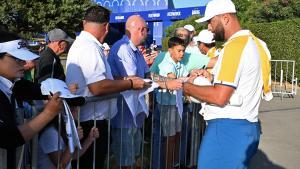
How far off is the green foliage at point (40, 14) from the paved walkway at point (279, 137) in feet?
91.7

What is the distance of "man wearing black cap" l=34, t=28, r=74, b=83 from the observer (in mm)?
5520

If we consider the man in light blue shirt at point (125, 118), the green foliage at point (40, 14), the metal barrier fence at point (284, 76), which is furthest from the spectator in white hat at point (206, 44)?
the green foliage at point (40, 14)

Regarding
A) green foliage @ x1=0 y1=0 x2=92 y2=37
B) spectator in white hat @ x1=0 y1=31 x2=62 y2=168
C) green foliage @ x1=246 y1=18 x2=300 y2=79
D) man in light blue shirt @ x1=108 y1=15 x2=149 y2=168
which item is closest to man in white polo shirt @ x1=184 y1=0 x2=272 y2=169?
man in light blue shirt @ x1=108 y1=15 x2=149 y2=168

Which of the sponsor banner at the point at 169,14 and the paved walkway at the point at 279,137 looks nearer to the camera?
the paved walkway at the point at 279,137

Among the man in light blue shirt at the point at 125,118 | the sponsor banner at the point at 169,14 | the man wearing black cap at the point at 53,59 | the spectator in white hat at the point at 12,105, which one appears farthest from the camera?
the sponsor banner at the point at 169,14

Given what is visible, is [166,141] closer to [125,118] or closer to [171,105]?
[171,105]

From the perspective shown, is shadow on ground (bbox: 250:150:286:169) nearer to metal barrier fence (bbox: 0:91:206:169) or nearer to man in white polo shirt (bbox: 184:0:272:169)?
metal barrier fence (bbox: 0:91:206:169)

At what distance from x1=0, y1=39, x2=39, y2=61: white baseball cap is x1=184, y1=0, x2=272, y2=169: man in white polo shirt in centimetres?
146

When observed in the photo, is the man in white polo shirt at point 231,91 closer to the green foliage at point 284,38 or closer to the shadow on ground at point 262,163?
the shadow on ground at point 262,163

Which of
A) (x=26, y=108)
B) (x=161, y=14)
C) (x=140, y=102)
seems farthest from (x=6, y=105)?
(x=161, y=14)

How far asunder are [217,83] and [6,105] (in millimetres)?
1667

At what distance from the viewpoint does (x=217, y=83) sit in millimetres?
3658

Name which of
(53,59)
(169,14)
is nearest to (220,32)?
(53,59)

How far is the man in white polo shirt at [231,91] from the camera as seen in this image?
362 centimetres
